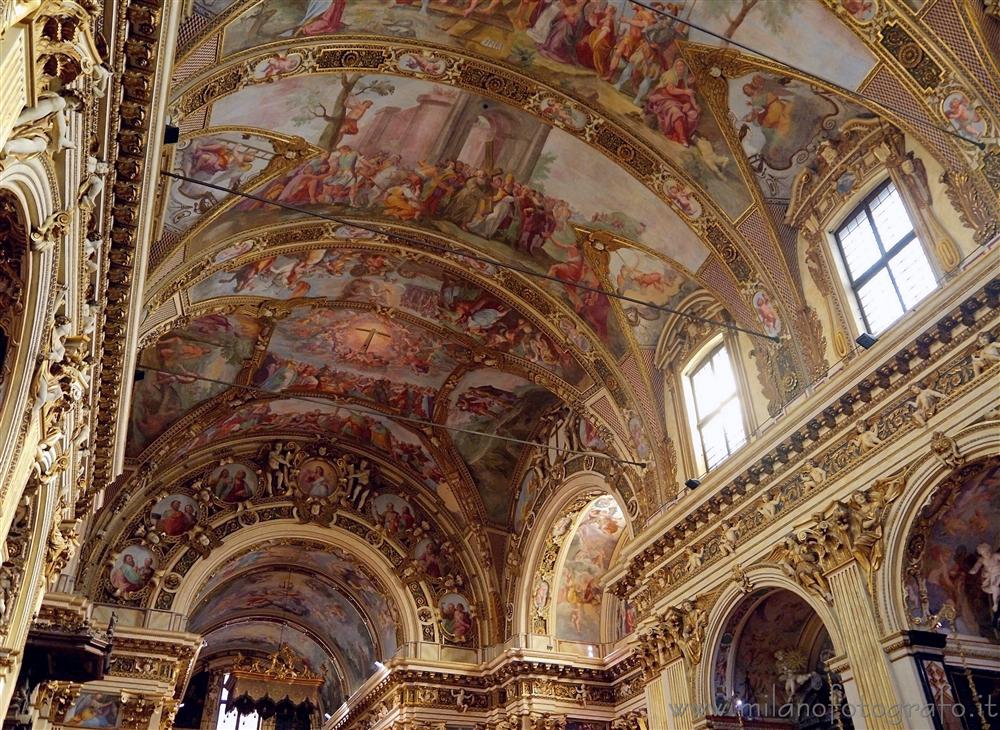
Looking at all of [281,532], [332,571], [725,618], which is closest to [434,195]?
[725,618]

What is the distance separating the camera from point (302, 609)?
25359 mm

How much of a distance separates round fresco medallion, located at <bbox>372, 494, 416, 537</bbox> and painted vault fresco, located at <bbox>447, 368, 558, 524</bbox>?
187cm

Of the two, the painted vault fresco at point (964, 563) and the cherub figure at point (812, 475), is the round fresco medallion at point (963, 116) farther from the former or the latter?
the cherub figure at point (812, 475)

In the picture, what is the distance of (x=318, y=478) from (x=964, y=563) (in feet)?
47.2

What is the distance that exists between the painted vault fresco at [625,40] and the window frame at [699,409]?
→ 2.38 m

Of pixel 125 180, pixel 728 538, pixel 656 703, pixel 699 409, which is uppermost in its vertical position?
pixel 699 409

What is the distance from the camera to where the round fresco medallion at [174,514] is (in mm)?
18469

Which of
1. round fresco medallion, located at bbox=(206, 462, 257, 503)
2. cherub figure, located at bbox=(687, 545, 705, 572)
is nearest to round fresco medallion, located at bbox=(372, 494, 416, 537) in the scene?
round fresco medallion, located at bbox=(206, 462, 257, 503)

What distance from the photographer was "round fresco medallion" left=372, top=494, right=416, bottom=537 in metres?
20.4

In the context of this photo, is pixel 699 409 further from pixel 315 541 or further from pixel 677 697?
pixel 315 541

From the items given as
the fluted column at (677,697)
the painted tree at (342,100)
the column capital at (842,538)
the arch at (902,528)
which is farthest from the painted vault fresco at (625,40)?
the fluted column at (677,697)

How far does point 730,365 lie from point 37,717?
12.8 meters

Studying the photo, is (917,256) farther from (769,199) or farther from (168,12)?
(168,12)

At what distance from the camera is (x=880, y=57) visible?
10.1 m
